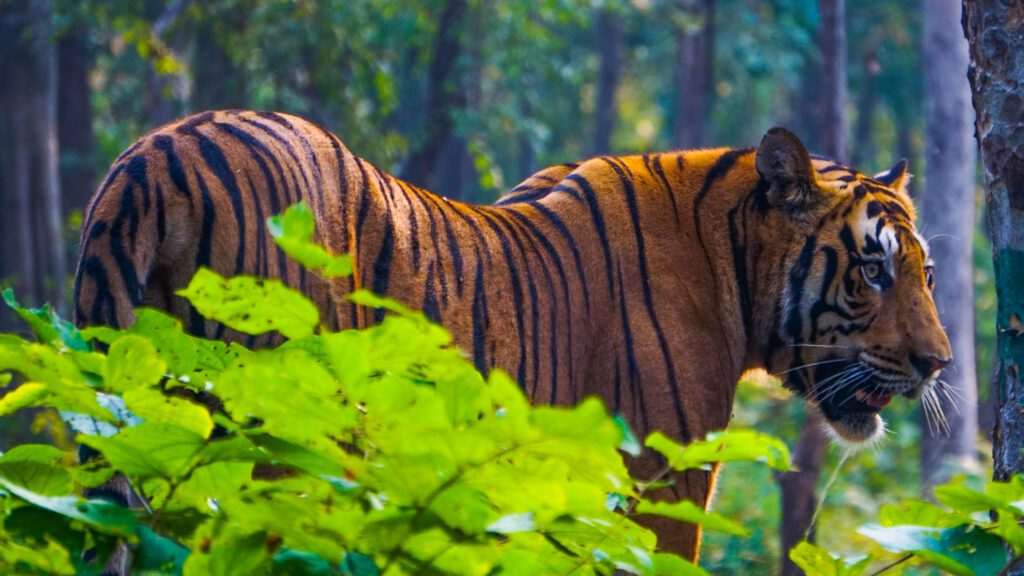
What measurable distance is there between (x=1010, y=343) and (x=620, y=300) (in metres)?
1.26

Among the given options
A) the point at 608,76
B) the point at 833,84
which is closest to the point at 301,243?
the point at 833,84

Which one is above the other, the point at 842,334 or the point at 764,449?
the point at 764,449

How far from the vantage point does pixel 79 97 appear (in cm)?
1866

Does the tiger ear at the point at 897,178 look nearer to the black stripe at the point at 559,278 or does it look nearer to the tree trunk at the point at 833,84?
the black stripe at the point at 559,278

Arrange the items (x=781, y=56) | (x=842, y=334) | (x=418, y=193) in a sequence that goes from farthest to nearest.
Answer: (x=781, y=56), (x=842, y=334), (x=418, y=193)

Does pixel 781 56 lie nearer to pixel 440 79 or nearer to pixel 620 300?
pixel 440 79

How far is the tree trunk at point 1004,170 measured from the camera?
3.14 metres

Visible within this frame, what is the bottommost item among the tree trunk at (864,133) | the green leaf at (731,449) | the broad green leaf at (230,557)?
the tree trunk at (864,133)

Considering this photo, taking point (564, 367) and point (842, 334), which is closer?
point (564, 367)

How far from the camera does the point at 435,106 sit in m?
18.3

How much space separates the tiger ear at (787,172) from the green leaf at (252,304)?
10.0 ft

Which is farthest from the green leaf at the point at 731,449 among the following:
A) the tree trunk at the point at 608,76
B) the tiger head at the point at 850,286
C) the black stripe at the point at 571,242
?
the tree trunk at the point at 608,76

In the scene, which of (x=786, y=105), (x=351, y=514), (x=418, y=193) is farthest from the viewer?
(x=786, y=105)

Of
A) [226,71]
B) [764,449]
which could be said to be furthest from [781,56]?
[764,449]
